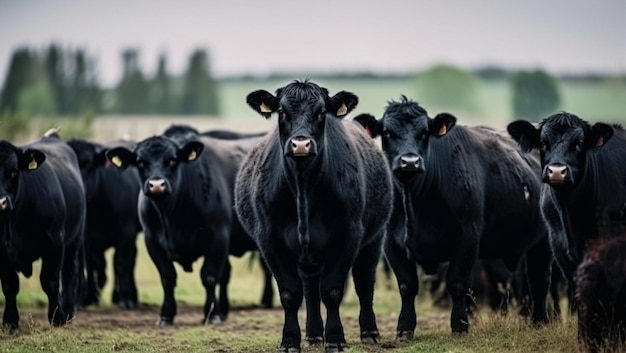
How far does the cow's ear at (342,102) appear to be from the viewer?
1095 centimetres

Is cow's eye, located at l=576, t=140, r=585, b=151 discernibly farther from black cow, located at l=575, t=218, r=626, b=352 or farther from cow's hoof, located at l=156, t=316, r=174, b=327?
cow's hoof, located at l=156, t=316, r=174, b=327

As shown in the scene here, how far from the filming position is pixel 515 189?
13.6 m

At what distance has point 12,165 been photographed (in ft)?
42.8

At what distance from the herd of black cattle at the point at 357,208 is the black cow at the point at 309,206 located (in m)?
0.02

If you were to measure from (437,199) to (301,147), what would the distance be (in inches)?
111

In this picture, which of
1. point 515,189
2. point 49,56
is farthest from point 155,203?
point 49,56

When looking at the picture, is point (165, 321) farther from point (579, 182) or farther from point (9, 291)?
point (579, 182)

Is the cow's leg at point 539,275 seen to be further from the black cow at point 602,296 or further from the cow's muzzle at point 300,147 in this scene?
the cow's muzzle at point 300,147

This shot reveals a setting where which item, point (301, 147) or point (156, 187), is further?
point (156, 187)

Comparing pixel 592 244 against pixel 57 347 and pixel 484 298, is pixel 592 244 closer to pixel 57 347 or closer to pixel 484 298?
pixel 57 347

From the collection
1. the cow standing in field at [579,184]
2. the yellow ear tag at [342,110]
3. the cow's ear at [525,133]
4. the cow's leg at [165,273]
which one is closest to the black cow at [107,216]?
the cow's leg at [165,273]

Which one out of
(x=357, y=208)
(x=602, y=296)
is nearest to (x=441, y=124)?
(x=357, y=208)

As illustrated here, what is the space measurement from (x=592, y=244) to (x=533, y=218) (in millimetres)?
3907

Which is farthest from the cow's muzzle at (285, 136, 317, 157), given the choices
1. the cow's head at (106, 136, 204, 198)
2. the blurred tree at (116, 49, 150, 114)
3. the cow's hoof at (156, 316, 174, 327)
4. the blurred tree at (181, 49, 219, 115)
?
the blurred tree at (116, 49, 150, 114)
